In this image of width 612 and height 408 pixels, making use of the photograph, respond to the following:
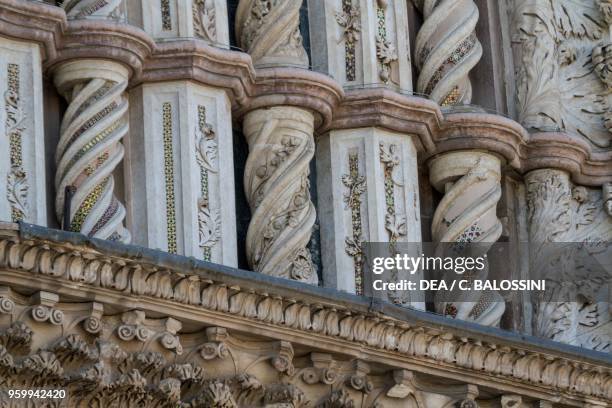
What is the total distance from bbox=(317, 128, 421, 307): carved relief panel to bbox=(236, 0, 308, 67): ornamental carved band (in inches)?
20.1

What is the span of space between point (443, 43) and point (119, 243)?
3.24 metres

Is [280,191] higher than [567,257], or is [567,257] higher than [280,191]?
[280,191]

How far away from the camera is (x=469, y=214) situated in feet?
56.4

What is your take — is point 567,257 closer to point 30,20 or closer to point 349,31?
point 349,31

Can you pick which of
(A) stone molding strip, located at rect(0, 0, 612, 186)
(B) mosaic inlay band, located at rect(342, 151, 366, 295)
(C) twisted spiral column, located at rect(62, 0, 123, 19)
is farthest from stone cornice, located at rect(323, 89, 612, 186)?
(C) twisted spiral column, located at rect(62, 0, 123, 19)

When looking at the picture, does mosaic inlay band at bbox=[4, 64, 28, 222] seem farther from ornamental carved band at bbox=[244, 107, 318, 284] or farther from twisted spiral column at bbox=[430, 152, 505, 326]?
twisted spiral column at bbox=[430, 152, 505, 326]

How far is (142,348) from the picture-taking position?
1505cm

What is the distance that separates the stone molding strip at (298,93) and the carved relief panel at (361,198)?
0.10 meters

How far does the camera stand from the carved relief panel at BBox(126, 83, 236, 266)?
627 inches

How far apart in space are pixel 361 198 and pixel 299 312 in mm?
1429

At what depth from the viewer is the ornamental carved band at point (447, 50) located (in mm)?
17438

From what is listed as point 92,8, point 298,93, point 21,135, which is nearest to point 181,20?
point 92,8

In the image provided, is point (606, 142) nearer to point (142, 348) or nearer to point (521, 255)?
point (521, 255)

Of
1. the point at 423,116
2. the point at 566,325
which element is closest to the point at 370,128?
the point at 423,116
